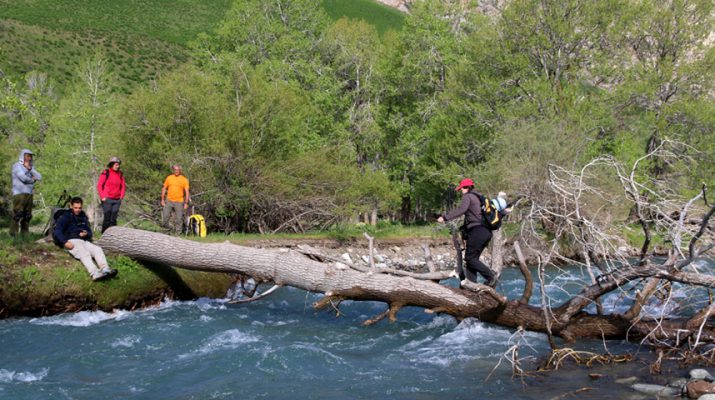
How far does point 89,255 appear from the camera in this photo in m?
12.9

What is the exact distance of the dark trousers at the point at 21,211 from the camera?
45.9 feet

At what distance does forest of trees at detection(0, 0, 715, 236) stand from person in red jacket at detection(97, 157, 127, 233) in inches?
133

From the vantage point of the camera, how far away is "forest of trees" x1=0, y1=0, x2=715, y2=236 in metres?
22.4

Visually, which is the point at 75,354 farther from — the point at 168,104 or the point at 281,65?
the point at 281,65

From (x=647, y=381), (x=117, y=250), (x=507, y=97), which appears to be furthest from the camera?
(x=507, y=97)

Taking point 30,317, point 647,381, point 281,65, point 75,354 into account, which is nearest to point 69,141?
point 281,65

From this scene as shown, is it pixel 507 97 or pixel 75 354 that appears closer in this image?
pixel 75 354

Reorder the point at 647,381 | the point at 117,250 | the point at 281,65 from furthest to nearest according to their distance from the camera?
1. the point at 281,65
2. the point at 117,250
3. the point at 647,381

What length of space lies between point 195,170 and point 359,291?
40.4 ft

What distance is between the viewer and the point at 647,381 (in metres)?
8.91

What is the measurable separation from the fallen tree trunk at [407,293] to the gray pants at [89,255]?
1.31 metres

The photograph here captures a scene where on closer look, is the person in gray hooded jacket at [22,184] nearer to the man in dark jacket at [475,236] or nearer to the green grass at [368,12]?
the man in dark jacket at [475,236]

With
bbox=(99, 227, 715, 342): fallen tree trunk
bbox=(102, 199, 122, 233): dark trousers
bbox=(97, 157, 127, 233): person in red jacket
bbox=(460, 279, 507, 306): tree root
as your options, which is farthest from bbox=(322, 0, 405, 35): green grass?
bbox=(460, 279, 507, 306): tree root

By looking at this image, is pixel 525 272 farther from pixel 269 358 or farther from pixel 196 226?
pixel 196 226
